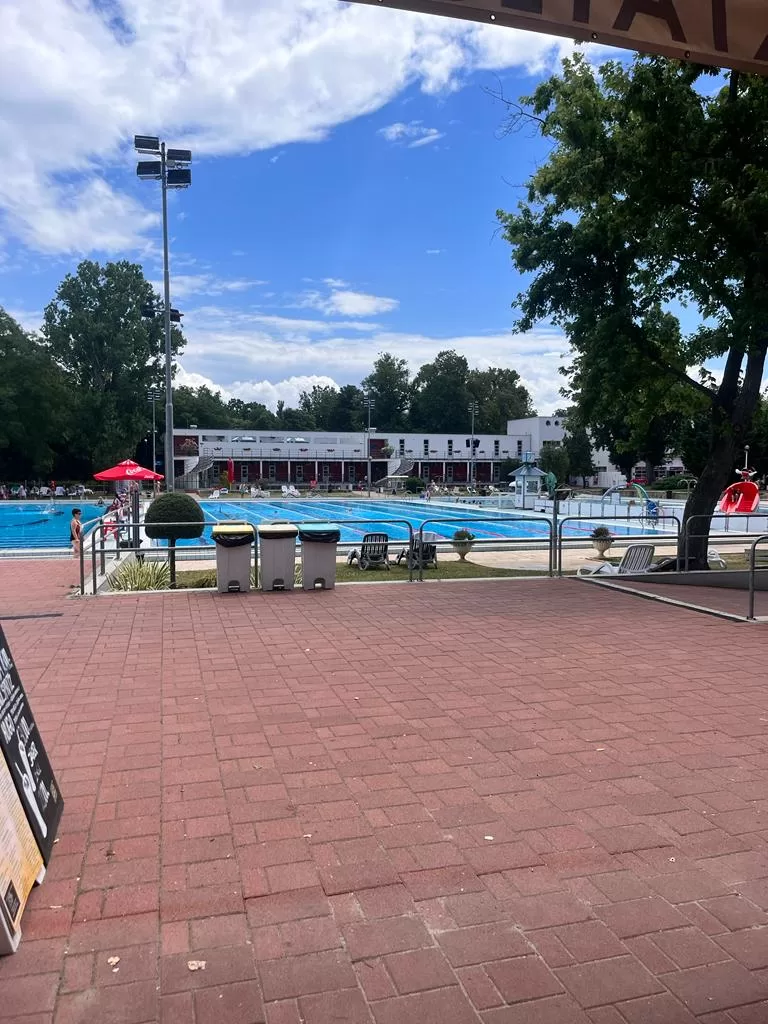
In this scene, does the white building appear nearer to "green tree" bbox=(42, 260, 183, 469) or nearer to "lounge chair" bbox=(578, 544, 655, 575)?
"green tree" bbox=(42, 260, 183, 469)

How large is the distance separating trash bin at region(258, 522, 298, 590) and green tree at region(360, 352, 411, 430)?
107 m

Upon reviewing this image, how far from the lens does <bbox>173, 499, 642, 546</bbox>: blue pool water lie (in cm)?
2872

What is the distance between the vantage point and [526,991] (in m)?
2.45

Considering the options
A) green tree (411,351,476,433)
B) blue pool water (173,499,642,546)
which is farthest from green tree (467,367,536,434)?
blue pool water (173,499,642,546)

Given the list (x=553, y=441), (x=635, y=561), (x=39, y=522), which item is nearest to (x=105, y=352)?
(x=39, y=522)

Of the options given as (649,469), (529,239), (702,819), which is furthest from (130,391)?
(702,819)

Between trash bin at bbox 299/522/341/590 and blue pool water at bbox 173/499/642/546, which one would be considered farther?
blue pool water at bbox 173/499/642/546

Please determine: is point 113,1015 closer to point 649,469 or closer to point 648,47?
point 648,47

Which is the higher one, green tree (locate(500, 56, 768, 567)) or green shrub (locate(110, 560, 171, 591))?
green tree (locate(500, 56, 768, 567))

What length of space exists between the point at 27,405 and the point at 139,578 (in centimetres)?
5073

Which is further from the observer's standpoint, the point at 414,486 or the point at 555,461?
the point at 555,461

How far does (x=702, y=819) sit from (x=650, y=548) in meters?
11.1

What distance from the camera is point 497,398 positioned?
117 m

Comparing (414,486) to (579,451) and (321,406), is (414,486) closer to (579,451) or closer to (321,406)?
(579,451)
